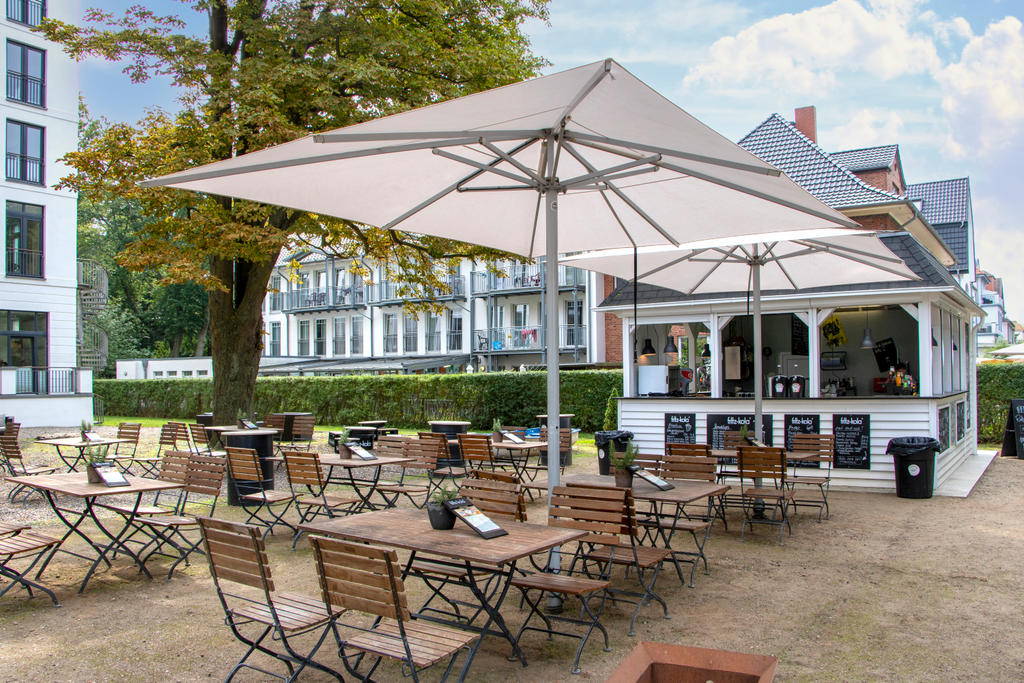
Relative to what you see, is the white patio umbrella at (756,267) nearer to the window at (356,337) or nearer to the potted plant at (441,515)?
the potted plant at (441,515)

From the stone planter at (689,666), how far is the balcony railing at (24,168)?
29.3m

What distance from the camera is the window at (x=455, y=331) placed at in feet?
123

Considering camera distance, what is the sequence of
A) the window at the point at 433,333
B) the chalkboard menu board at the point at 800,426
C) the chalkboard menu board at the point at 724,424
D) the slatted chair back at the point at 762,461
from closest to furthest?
the slatted chair back at the point at 762,461
the chalkboard menu board at the point at 800,426
the chalkboard menu board at the point at 724,424
the window at the point at 433,333

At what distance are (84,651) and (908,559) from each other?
6913 millimetres

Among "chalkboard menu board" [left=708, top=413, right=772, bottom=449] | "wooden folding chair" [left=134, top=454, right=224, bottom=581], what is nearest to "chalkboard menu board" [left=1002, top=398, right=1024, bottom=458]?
"chalkboard menu board" [left=708, top=413, right=772, bottom=449]

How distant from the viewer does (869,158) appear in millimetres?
23625

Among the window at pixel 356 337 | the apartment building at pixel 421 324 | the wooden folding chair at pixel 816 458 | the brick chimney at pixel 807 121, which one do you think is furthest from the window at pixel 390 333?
the wooden folding chair at pixel 816 458

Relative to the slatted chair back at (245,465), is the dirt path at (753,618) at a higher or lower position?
lower

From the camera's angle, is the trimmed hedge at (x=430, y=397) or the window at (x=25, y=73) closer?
the trimmed hedge at (x=430, y=397)

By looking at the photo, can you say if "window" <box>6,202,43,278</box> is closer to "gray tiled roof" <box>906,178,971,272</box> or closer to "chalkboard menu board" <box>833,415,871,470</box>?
"chalkboard menu board" <box>833,415,871,470</box>

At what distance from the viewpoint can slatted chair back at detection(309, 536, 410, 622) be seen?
3703mm

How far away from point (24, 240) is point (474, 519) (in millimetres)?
27121

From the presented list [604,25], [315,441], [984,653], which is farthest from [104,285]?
[984,653]

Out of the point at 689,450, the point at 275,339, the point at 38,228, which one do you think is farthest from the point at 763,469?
the point at 275,339
